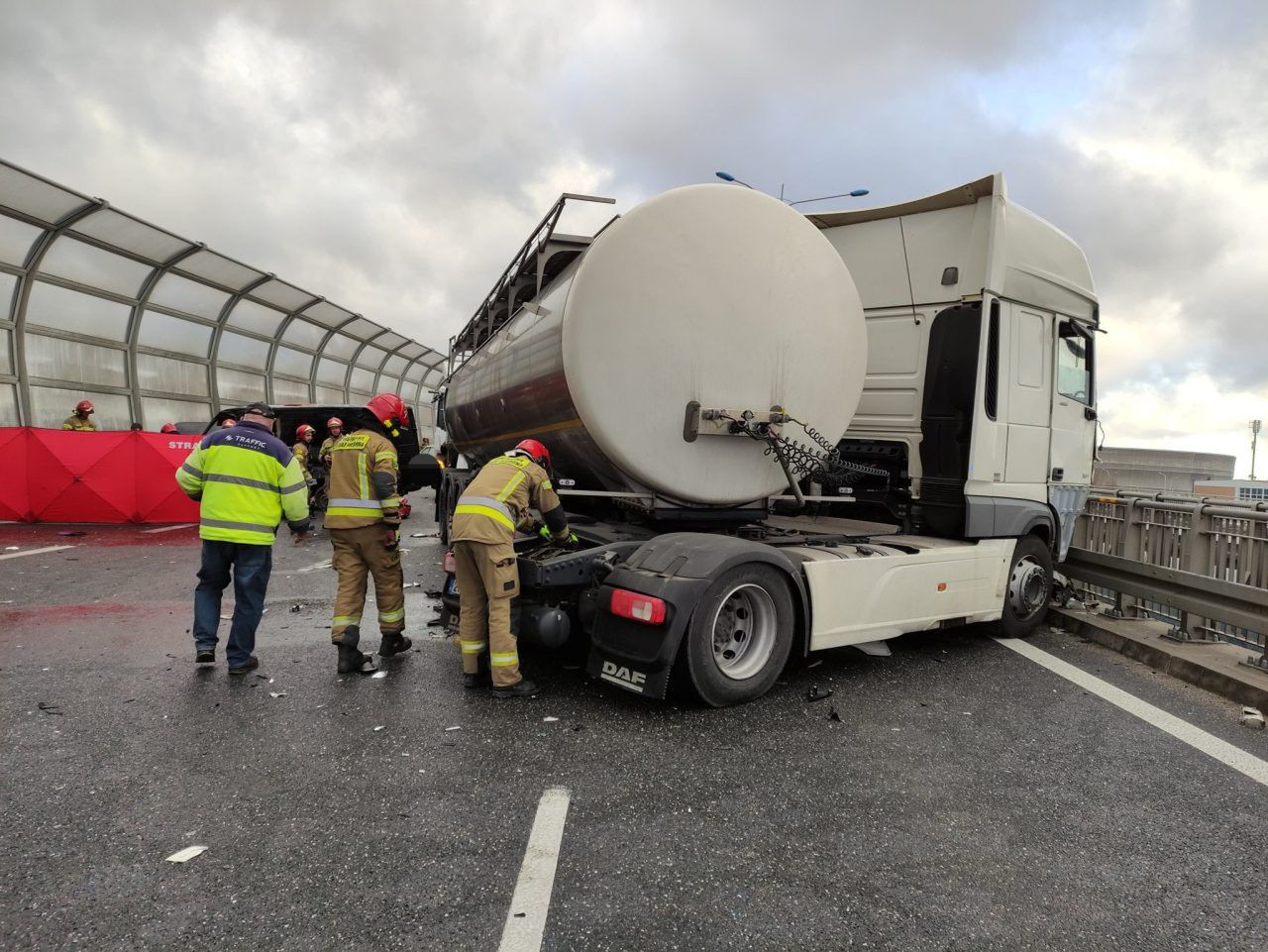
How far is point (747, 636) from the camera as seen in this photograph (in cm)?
382

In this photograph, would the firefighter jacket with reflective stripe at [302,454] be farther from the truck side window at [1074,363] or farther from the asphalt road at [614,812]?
the truck side window at [1074,363]

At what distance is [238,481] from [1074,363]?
6.28m

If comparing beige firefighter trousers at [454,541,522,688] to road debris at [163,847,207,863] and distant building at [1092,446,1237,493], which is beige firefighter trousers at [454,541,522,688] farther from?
distant building at [1092,446,1237,493]

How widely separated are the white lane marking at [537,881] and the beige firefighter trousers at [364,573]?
217 centimetres

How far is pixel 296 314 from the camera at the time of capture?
14.9m

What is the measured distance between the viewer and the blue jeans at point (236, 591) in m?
4.11

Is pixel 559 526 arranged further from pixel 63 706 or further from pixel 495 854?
pixel 63 706

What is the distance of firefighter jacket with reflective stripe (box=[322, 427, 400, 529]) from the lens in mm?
4309

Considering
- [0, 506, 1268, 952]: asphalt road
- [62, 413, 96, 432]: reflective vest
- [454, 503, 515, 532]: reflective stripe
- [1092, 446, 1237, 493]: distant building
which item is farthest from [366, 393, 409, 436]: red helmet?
[1092, 446, 1237, 493]: distant building

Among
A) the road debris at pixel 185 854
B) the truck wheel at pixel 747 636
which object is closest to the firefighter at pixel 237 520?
the road debris at pixel 185 854

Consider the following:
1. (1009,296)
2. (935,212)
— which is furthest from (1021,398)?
(935,212)

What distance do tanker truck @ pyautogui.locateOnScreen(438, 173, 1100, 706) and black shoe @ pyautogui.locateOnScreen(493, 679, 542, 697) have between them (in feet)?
1.01

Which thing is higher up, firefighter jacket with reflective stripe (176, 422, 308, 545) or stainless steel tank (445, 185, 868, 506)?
stainless steel tank (445, 185, 868, 506)

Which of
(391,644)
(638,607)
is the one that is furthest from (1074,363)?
(391,644)
